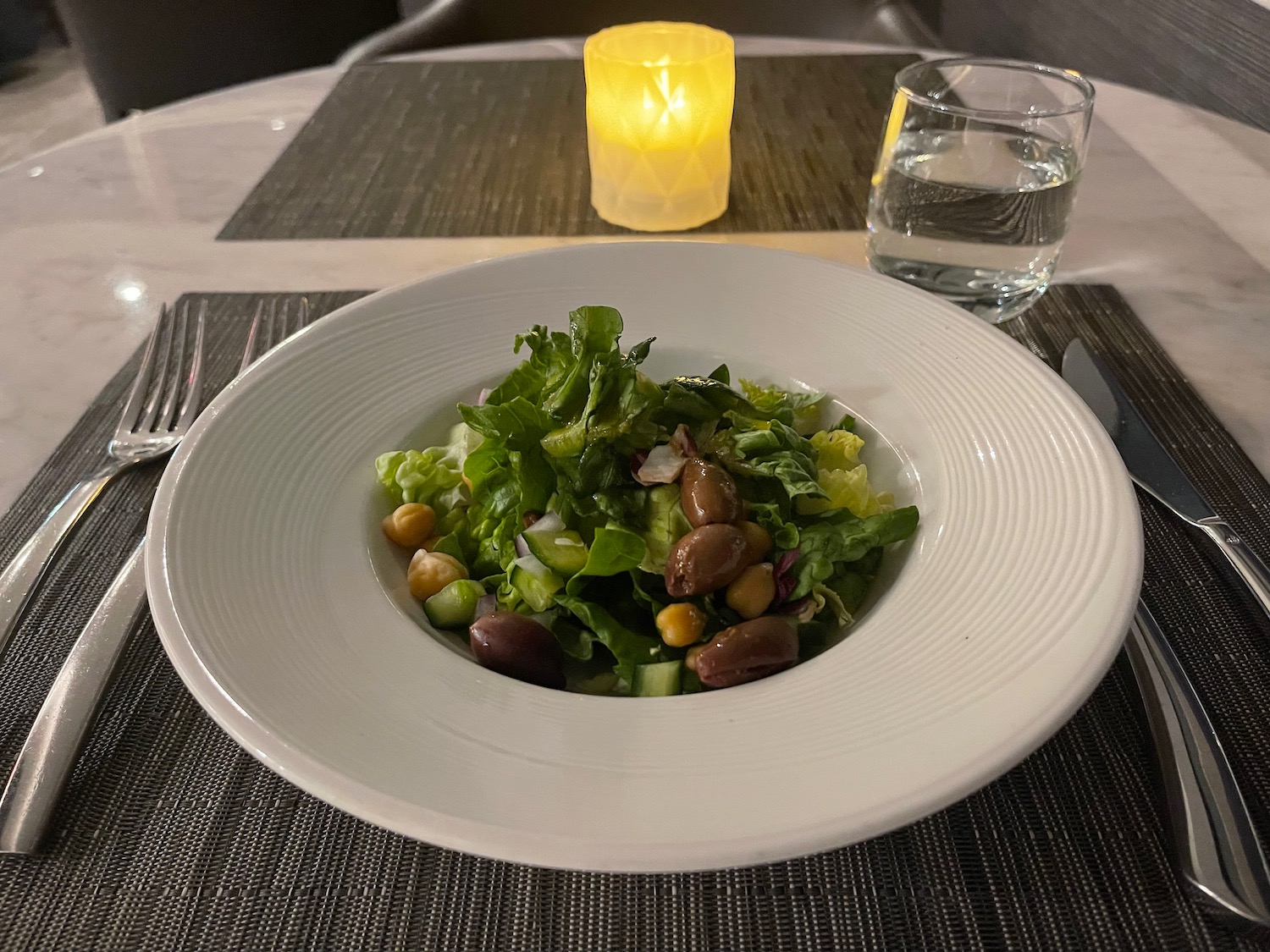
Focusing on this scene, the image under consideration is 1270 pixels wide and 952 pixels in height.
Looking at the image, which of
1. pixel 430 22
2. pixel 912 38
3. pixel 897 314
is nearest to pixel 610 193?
pixel 897 314

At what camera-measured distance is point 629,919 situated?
73cm

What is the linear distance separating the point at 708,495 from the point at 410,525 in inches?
13.2

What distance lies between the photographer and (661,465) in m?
1.02

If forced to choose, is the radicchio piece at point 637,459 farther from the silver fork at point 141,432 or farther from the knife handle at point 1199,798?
the silver fork at point 141,432

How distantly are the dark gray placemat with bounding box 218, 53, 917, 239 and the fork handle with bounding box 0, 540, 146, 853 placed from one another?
1.03m

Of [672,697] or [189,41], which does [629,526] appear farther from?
[189,41]

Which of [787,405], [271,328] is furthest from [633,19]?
[787,405]

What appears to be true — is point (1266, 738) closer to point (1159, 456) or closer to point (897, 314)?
point (1159, 456)

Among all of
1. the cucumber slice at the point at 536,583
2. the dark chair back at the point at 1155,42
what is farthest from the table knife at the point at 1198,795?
the dark chair back at the point at 1155,42

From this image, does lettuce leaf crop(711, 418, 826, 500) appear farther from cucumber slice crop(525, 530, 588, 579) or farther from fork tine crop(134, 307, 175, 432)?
fork tine crop(134, 307, 175, 432)

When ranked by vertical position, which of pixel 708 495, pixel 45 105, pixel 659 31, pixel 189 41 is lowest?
pixel 45 105

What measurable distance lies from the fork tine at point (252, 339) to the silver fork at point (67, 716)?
1.34ft

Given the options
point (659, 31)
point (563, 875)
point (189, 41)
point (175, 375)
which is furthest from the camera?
point (189, 41)

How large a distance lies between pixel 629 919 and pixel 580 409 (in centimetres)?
51
